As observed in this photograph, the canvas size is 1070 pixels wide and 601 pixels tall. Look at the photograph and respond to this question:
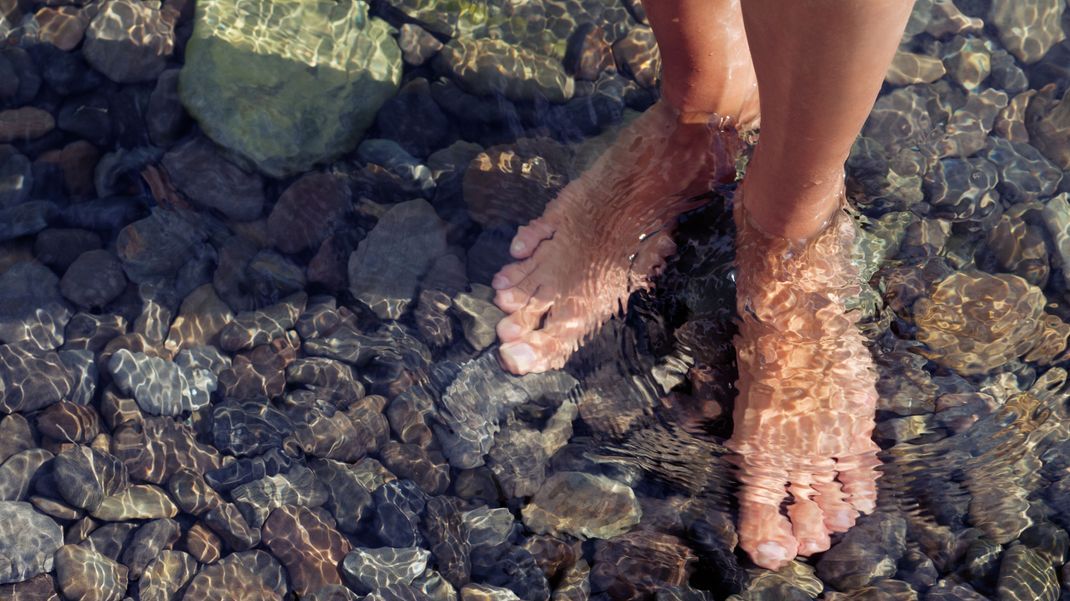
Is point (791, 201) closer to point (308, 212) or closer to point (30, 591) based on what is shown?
point (308, 212)

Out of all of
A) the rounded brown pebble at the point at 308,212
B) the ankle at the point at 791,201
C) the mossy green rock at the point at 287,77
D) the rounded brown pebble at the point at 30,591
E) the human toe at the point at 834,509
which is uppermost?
the ankle at the point at 791,201

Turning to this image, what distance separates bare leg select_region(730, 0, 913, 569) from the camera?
7.63ft

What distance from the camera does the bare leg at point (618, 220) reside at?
2699 millimetres

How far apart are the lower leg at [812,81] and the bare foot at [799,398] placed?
252mm

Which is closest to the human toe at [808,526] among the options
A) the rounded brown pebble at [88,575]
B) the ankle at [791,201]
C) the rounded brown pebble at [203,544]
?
the ankle at [791,201]

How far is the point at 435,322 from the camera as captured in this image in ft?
9.30

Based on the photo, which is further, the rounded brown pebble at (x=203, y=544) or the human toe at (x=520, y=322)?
the human toe at (x=520, y=322)

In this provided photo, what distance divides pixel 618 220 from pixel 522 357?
0.56 meters

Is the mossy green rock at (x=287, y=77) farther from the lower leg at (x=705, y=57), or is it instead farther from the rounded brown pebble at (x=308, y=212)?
the lower leg at (x=705, y=57)

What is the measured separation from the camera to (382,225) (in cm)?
298

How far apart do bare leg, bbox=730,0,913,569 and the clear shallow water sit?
8cm

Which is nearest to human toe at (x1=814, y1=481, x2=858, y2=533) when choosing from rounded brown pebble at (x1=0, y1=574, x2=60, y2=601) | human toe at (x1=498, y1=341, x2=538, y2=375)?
human toe at (x1=498, y1=341, x2=538, y2=375)

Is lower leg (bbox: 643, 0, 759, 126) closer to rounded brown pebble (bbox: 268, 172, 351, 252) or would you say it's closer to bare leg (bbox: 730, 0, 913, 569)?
bare leg (bbox: 730, 0, 913, 569)

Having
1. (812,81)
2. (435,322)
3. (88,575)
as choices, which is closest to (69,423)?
(88,575)
